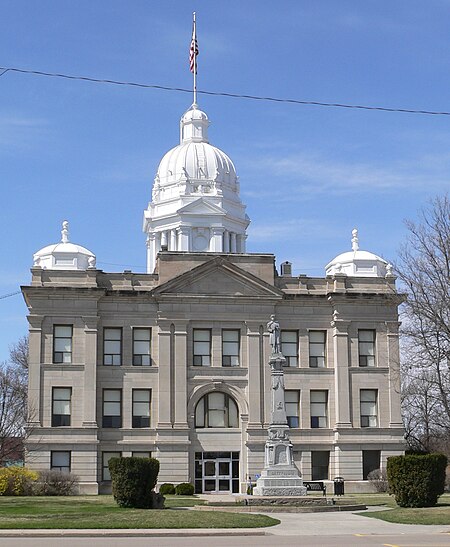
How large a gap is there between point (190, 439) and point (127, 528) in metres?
33.1

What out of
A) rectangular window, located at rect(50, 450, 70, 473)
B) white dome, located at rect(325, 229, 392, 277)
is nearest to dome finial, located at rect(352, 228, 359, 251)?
white dome, located at rect(325, 229, 392, 277)

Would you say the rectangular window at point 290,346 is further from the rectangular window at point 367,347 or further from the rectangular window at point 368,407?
the rectangular window at point 368,407

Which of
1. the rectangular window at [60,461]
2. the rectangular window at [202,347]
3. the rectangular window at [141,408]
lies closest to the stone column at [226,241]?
the rectangular window at [202,347]

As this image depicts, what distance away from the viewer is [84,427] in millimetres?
60781

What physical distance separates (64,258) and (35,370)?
835 cm

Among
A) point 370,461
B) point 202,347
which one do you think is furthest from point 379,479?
point 202,347

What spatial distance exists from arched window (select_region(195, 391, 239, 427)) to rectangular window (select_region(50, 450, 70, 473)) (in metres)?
8.13

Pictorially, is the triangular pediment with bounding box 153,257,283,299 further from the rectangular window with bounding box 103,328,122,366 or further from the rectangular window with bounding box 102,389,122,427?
the rectangular window with bounding box 102,389,122,427

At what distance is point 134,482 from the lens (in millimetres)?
37969

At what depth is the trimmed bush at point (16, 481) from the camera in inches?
2088

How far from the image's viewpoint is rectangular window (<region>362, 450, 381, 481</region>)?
63250 millimetres

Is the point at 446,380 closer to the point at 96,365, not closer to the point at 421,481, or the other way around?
the point at 421,481

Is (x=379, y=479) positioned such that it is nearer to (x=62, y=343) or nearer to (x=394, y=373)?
(x=394, y=373)

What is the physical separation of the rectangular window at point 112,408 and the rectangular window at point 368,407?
15.3m
